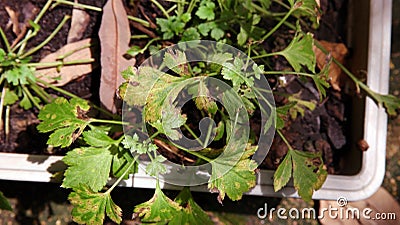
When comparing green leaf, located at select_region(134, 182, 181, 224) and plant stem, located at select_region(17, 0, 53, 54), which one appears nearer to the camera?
green leaf, located at select_region(134, 182, 181, 224)

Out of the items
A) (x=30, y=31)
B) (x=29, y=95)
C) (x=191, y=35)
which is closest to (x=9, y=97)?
(x=29, y=95)

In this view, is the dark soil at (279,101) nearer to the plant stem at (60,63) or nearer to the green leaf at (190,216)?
the plant stem at (60,63)

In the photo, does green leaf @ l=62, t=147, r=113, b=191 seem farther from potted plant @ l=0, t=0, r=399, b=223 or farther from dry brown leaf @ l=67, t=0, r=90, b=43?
dry brown leaf @ l=67, t=0, r=90, b=43

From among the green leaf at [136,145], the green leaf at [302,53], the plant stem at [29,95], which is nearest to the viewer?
the green leaf at [136,145]

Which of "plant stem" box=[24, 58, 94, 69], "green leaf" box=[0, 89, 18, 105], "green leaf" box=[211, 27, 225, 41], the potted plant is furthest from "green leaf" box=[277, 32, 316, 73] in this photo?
"green leaf" box=[0, 89, 18, 105]

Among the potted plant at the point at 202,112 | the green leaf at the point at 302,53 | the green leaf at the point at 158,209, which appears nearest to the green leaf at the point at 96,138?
the potted plant at the point at 202,112

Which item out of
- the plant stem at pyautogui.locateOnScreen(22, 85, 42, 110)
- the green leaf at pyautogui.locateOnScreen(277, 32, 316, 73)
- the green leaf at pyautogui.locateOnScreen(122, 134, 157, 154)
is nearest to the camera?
the green leaf at pyautogui.locateOnScreen(122, 134, 157, 154)
